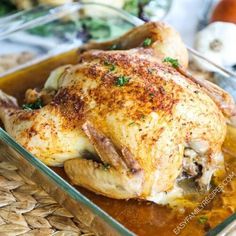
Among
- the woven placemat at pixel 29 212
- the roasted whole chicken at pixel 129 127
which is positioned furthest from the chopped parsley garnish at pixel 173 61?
the woven placemat at pixel 29 212

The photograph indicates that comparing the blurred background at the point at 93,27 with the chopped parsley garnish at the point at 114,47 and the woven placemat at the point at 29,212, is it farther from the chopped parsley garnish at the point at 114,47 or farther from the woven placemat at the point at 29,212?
the woven placemat at the point at 29,212

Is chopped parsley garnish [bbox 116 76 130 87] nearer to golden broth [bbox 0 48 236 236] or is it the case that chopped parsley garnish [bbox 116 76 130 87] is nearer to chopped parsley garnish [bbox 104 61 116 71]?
chopped parsley garnish [bbox 104 61 116 71]

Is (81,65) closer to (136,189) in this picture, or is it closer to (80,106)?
(80,106)

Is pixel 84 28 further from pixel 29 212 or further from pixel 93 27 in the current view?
pixel 29 212

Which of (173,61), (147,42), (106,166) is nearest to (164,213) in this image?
(106,166)

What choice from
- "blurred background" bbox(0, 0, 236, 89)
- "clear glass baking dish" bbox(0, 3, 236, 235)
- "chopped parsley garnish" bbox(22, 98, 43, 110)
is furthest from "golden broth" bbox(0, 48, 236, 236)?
"blurred background" bbox(0, 0, 236, 89)
